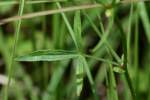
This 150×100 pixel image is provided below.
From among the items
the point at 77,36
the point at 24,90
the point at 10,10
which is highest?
the point at 10,10

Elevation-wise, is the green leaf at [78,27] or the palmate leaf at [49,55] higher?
the green leaf at [78,27]

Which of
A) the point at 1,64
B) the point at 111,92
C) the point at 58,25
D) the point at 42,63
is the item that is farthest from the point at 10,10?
the point at 111,92

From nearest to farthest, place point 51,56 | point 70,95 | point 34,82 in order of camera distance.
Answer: point 51,56 < point 70,95 < point 34,82

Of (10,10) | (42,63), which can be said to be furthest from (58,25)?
(10,10)

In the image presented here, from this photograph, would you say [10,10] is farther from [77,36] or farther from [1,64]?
[77,36]

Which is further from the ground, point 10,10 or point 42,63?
point 10,10

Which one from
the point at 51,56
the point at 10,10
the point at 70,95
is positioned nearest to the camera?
the point at 51,56

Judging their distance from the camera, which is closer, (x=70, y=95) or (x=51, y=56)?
(x=51, y=56)

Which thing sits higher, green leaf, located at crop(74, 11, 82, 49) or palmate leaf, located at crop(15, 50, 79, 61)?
green leaf, located at crop(74, 11, 82, 49)
